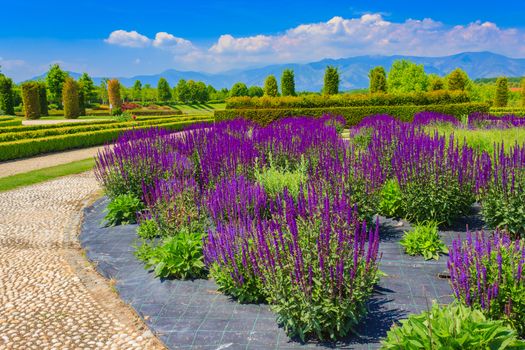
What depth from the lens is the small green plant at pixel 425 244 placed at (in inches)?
192

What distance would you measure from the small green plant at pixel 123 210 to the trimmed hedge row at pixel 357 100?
18.2 meters

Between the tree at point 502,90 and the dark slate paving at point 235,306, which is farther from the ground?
the tree at point 502,90

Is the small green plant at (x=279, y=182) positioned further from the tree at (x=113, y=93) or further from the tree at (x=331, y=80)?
the tree at (x=113, y=93)

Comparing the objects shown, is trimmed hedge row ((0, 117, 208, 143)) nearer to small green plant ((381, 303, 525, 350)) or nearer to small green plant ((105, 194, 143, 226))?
small green plant ((105, 194, 143, 226))

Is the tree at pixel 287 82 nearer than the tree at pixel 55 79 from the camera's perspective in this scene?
Yes

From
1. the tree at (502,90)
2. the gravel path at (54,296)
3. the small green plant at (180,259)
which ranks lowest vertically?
the gravel path at (54,296)

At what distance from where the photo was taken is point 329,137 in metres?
8.02

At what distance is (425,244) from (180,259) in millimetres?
2923

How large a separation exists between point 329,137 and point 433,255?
3.66 m

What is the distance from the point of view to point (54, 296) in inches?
190

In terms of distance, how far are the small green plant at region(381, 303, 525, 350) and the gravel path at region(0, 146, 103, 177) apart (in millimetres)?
13405

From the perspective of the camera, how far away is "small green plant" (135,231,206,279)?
466 centimetres

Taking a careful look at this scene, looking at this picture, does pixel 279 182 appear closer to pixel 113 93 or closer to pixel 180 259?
pixel 180 259

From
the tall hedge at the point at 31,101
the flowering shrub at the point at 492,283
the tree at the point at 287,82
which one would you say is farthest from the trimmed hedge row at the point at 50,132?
the tall hedge at the point at 31,101
